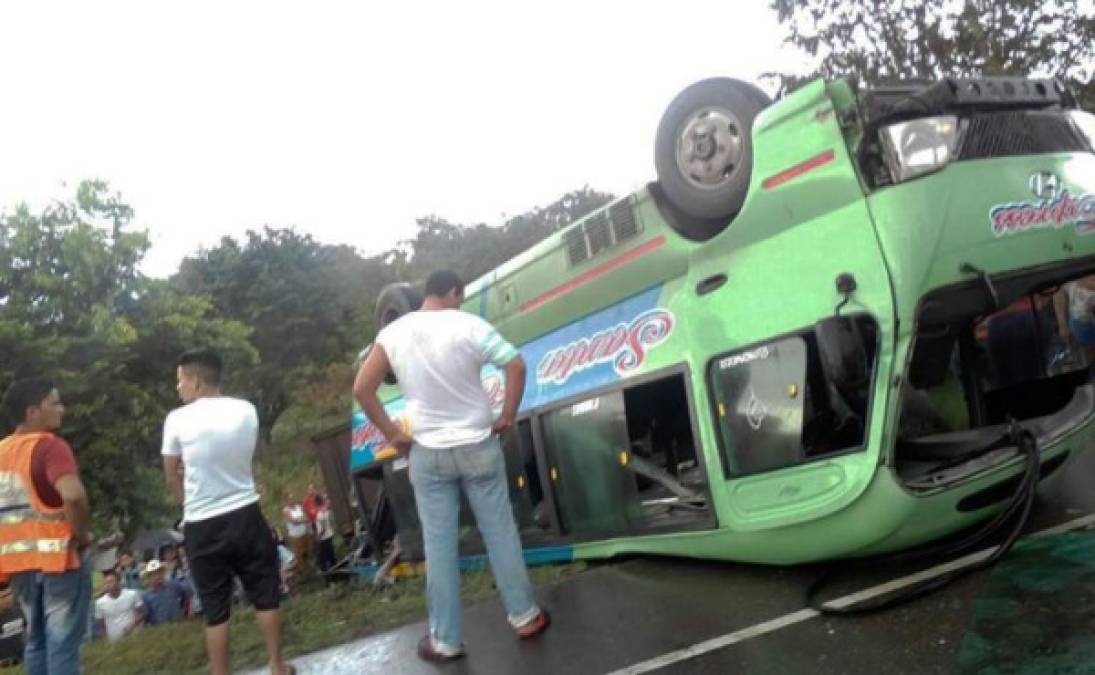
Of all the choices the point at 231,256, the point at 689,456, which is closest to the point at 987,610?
the point at 689,456

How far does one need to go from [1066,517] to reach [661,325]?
7.44 ft

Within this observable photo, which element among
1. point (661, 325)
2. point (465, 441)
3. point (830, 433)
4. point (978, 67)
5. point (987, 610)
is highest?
point (978, 67)

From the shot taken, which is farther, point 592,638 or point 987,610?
point 592,638

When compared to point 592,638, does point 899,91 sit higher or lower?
higher

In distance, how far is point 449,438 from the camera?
4.14 metres

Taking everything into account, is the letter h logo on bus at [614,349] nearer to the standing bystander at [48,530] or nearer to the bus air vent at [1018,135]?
the bus air vent at [1018,135]

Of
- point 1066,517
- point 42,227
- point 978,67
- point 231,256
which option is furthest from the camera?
point 231,256

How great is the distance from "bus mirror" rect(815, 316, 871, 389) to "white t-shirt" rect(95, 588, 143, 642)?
862 cm

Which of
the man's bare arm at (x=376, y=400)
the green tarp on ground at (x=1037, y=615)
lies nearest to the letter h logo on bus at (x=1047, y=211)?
the green tarp on ground at (x=1037, y=615)

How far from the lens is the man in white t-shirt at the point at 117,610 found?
32.1ft

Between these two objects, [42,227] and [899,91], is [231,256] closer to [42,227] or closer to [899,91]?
[42,227]

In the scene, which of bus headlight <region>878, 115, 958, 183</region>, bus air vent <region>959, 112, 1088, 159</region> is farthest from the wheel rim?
bus air vent <region>959, 112, 1088, 159</region>

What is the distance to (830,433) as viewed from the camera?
4.56 m

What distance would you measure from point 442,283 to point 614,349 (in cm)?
138
